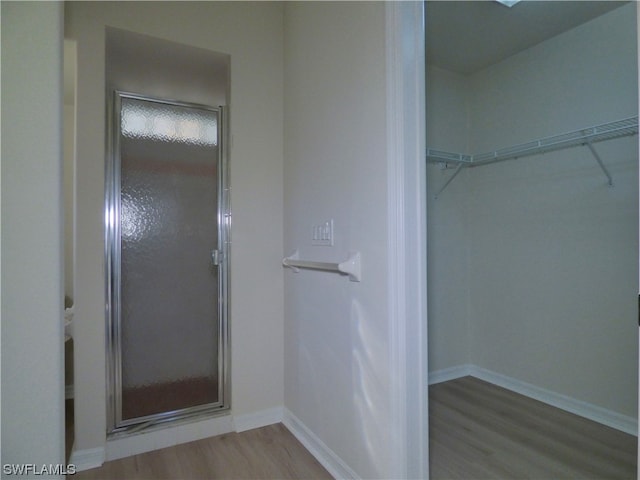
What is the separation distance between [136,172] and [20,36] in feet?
3.06

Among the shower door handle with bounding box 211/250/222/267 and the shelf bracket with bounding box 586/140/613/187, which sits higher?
the shelf bracket with bounding box 586/140/613/187

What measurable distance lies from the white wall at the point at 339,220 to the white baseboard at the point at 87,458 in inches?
39.8

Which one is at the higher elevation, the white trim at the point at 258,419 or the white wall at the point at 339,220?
the white wall at the point at 339,220

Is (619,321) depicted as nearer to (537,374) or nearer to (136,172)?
(537,374)

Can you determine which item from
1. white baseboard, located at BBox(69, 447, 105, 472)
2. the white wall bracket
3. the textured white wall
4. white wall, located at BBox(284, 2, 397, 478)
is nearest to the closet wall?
the textured white wall

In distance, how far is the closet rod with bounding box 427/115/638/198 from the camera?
2.00 metres

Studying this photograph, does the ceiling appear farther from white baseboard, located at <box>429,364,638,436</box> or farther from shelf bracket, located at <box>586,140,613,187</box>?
white baseboard, located at <box>429,364,638,436</box>

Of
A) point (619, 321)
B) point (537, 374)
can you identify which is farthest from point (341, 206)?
point (537, 374)

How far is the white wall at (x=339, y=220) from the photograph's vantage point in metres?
1.49

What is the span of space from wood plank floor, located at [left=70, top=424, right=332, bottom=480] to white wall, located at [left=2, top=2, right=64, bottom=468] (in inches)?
31.2

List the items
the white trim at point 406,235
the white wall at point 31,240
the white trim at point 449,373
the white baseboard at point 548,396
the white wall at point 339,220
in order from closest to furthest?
the white wall at point 31,240, the white trim at point 406,235, the white wall at point 339,220, the white baseboard at point 548,396, the white trim at point 449,373

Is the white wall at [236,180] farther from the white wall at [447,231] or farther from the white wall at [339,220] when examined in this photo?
the white wall at [447,231]

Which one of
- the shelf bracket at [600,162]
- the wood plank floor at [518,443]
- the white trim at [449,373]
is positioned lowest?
the wood plank floor at [518,443]

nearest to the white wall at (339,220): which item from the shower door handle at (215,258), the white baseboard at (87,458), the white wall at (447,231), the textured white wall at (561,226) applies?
the shower door handle at (215,258)
